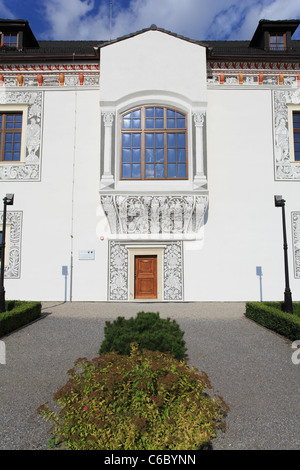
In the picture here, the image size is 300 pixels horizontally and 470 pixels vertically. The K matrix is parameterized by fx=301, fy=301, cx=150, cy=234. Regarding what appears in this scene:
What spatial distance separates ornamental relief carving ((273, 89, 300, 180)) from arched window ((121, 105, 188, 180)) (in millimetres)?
3662

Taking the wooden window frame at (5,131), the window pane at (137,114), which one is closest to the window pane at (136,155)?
the window pane at (137,114)

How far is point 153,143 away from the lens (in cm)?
1091

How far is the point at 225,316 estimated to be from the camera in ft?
27.8

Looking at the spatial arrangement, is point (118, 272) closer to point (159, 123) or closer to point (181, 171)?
point (181, 171)

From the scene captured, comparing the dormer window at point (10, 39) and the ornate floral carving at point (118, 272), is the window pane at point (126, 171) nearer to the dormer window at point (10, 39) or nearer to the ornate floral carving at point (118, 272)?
the ornate floral carving at point (118, 272)

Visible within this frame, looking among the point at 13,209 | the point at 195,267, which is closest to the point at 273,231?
the point at 195,267

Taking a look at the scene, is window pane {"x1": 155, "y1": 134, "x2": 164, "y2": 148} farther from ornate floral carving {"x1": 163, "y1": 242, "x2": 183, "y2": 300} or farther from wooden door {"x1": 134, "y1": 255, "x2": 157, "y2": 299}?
wooden door {"x1": 134, "y1": 255, "x2": 157, "y2": 299}

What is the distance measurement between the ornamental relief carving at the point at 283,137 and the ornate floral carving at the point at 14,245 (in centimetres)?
990

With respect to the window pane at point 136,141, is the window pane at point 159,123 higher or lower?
higher

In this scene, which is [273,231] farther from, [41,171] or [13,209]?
[13,209]

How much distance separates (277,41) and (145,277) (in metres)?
11.6

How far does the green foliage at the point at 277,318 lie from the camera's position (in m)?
6.10

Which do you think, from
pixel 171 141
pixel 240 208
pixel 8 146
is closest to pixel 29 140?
pixel 8 146
